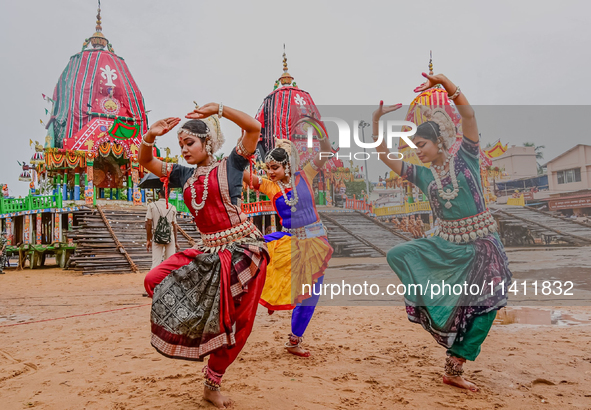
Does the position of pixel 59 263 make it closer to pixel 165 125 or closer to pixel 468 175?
pixel 165 125

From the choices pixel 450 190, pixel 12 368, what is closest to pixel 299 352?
pixel 450 190

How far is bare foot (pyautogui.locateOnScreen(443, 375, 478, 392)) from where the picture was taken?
8.82ft

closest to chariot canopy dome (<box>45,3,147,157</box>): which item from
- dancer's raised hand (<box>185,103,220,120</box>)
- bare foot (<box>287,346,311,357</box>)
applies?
bare foot (<box>287,346,311,357</box>)

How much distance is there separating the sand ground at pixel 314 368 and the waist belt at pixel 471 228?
1042mm

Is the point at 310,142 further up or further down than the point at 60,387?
further up

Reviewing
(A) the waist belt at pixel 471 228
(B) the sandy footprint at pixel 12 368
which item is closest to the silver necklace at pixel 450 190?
(A) the waist belt at pixel 471 228

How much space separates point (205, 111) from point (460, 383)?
2505 mm

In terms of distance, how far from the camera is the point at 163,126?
281 cm

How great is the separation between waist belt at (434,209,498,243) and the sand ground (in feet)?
3.42

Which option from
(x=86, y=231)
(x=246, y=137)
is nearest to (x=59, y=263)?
(x=86, y=231)

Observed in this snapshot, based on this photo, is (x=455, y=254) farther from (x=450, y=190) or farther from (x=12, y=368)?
(x=12, y=368)

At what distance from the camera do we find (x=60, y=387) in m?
2.79

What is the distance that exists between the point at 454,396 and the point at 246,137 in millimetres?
2201

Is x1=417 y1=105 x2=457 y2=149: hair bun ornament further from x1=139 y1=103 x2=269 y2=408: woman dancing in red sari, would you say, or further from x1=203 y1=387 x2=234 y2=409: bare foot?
x1=203 y1=387 x2=234 y2=409: bare foot
